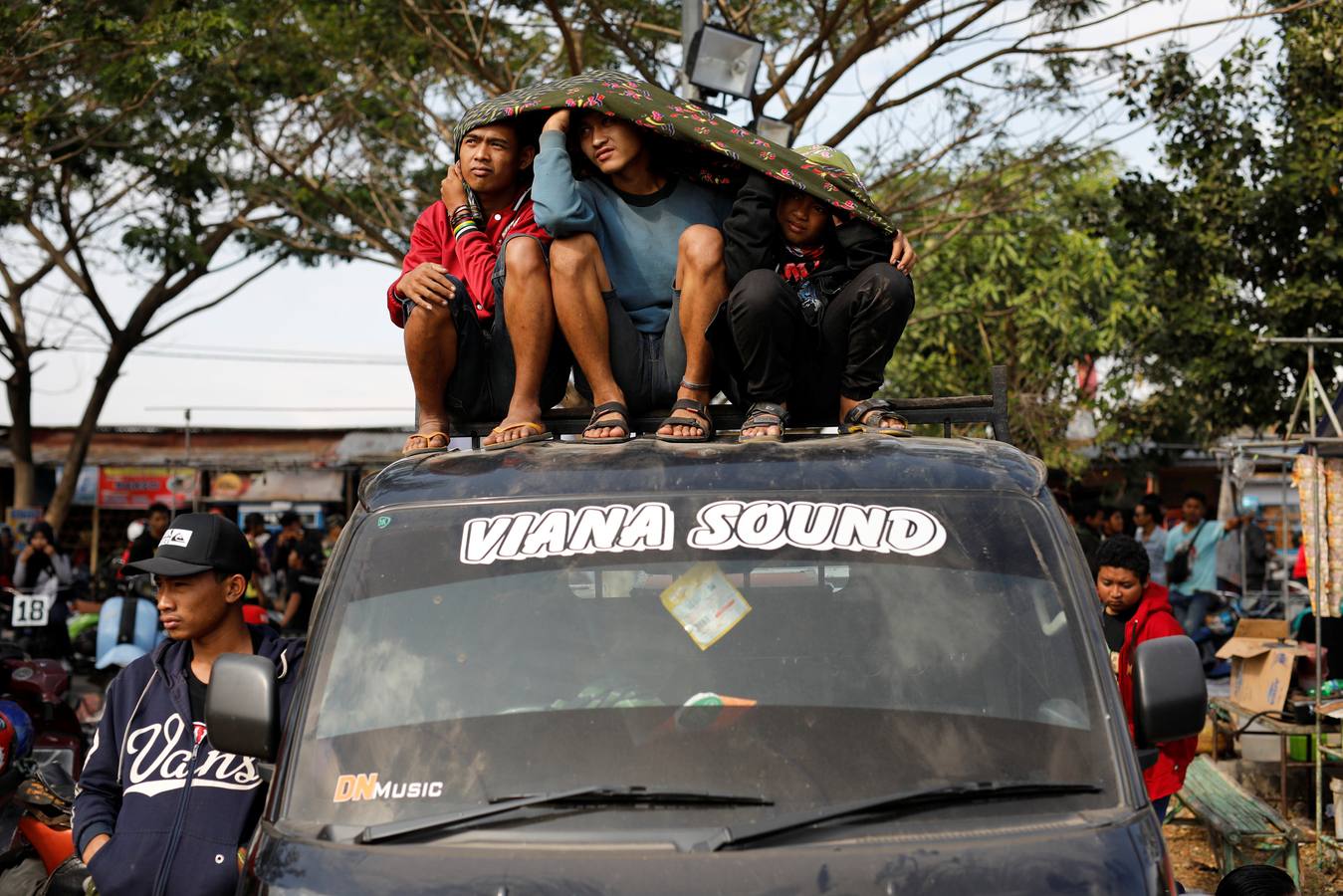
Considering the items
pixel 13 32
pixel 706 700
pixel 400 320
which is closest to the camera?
pixel 706 700

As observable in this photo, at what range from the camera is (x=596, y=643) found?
10.0 feet

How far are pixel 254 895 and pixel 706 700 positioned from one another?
3.08 feet

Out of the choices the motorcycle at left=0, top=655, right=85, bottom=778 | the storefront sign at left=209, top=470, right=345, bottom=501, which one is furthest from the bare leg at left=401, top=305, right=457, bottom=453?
the storefront sign at left=209, top=470, right=345, bottom=501

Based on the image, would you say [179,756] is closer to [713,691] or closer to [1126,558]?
[713,691]

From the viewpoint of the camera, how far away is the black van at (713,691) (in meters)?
2.60

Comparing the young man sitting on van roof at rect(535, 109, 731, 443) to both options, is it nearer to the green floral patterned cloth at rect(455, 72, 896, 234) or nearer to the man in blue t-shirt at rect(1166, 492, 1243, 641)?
the green floral patterned cloth at rect(455, 72, 896, 234)

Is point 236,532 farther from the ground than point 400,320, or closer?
closer

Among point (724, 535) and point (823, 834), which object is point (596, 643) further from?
point (823, 834)

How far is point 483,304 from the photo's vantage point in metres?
4.58

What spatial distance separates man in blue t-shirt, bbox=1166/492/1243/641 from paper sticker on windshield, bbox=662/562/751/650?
11.6 m

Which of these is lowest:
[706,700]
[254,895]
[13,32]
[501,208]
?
[254,895]

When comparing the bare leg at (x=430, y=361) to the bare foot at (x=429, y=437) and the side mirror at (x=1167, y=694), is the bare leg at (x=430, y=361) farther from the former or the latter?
the side mirror at (x=1167, y=694)

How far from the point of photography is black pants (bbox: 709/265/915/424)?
4.11m

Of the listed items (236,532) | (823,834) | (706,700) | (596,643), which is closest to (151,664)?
(236,532)
